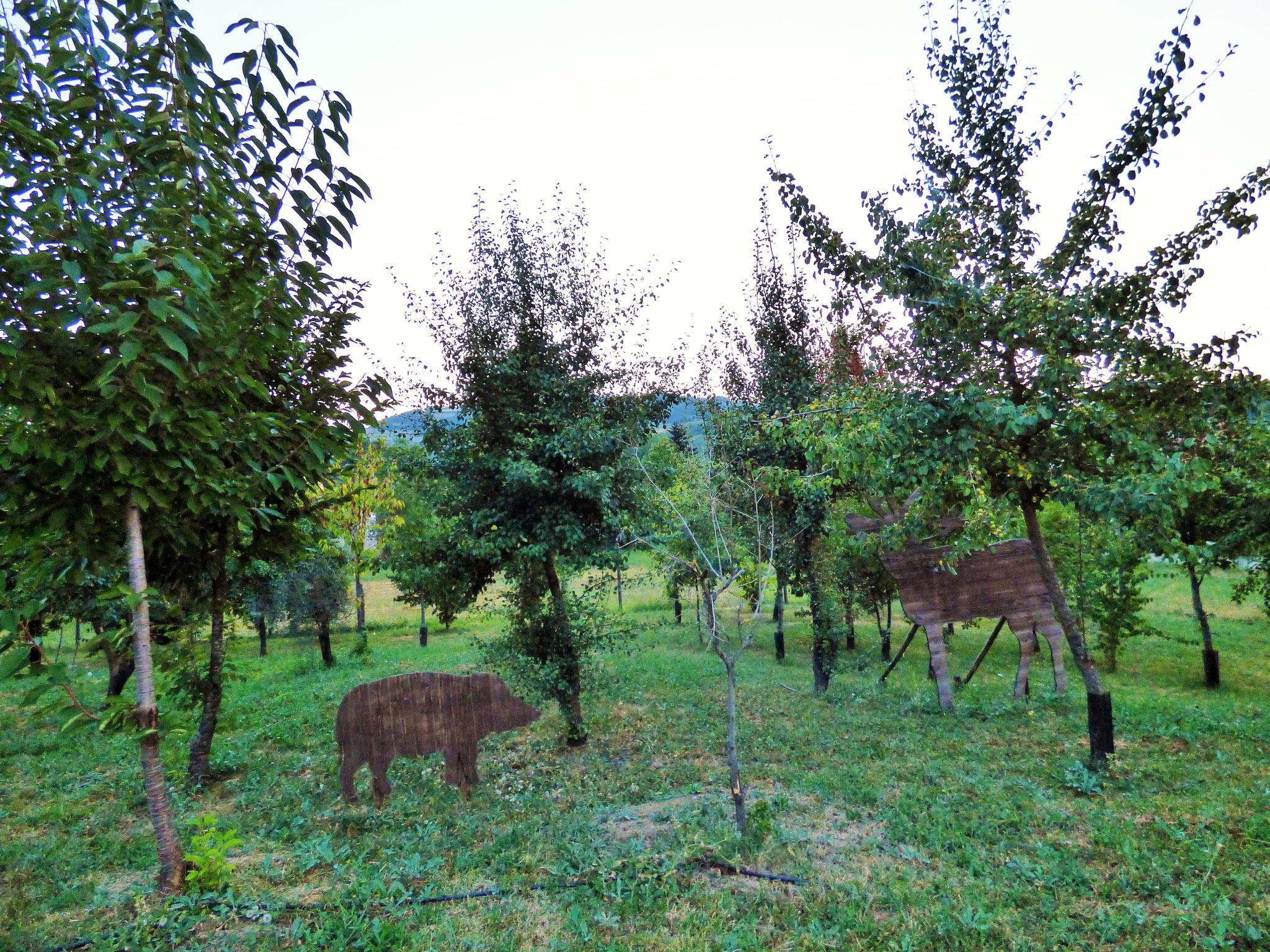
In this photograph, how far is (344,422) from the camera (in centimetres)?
523

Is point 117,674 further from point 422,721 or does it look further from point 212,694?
point 422,721

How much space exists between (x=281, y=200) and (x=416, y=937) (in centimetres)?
538

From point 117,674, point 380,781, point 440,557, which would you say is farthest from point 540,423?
point 117,674

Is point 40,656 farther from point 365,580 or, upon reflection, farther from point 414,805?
point 365,580

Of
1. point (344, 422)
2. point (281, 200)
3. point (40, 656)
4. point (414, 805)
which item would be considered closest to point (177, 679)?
point (414, 805)

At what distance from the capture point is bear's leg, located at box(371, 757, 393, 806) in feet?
26.9

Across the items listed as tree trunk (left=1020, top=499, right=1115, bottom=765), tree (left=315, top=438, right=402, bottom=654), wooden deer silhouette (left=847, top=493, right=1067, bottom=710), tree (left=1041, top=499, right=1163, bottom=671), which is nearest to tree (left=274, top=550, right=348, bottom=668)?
tree (left=315, top=438, right=402, bottom=654)

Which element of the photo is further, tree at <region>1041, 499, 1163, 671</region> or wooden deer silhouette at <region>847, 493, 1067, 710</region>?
tree at <region>1041, 499, 1163, 671</region>

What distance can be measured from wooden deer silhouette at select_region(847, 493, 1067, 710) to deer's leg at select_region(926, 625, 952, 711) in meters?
0.01

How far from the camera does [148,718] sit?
451 centimetres

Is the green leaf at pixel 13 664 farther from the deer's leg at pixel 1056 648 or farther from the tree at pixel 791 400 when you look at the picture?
the deer's leg at pixel 1056 648

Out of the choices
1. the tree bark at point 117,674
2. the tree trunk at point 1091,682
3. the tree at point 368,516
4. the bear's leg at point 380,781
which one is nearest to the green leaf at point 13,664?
the bear's leg at point 380,781

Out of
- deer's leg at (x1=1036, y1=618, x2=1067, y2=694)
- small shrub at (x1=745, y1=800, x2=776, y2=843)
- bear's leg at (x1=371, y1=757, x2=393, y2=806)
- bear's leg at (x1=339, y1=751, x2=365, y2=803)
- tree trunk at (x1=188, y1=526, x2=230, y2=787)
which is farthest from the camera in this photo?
deer's leg at (x1=1036, y1=618, x2=1067, y2=694)

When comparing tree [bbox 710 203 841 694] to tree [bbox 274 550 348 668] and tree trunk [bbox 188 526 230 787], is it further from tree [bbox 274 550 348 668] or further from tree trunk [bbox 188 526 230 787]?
tree [bbox 274 550 348 668]
